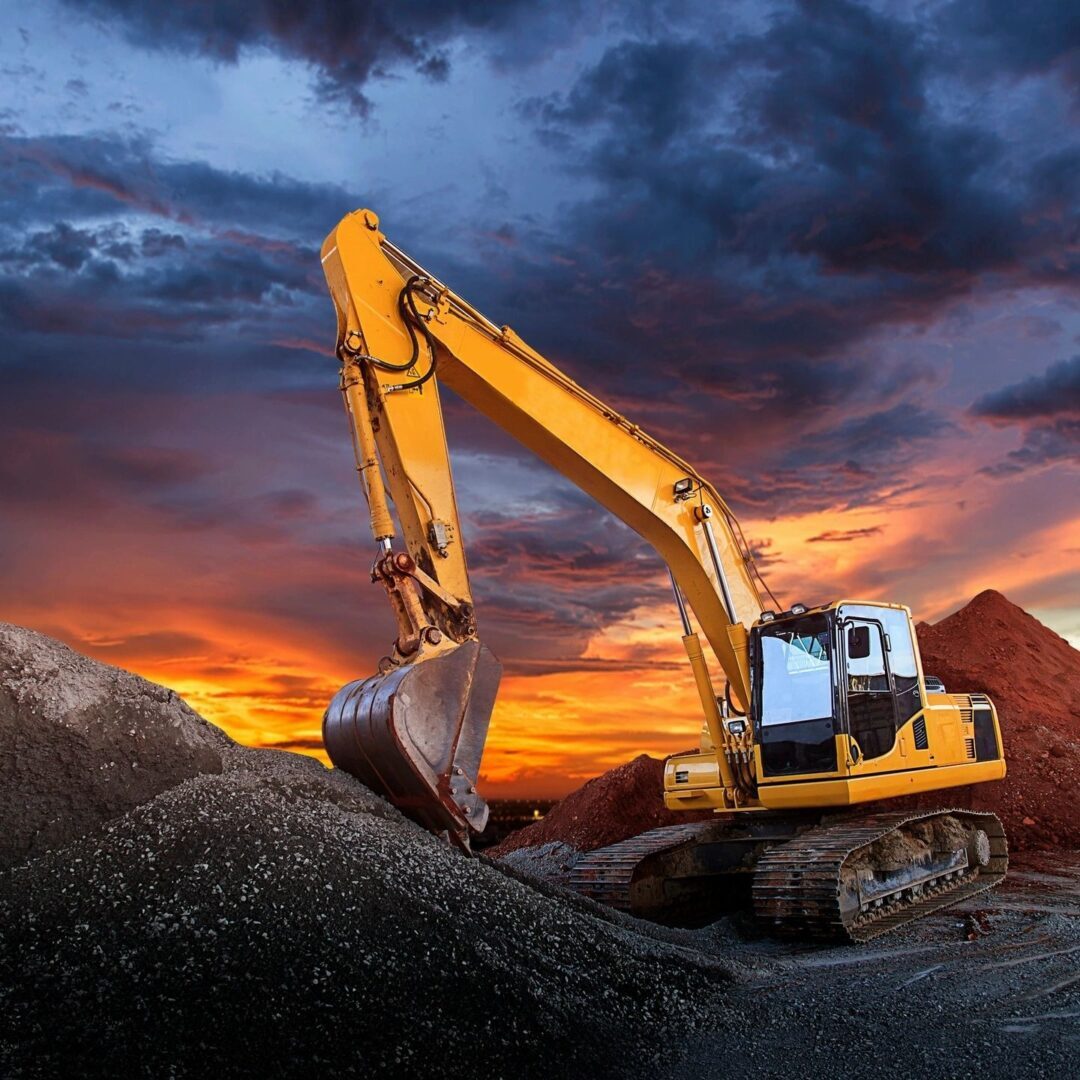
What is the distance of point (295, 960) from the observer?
15.8 ft

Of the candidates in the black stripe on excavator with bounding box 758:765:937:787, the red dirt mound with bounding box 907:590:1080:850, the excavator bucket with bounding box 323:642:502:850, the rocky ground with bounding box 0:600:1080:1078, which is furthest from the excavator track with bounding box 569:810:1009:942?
the excavator bucket with bounding box 323:642:502:850

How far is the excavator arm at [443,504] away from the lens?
647 cm

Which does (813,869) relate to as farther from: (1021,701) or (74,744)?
(1021,701)

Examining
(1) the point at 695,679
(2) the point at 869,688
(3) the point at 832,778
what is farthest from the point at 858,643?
(1) the point at 695,679

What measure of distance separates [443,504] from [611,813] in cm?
737

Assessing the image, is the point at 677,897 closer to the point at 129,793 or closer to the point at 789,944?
the point at 789,944

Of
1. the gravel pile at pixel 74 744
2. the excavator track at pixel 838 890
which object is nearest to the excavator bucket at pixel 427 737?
the gravel pile at pixel 74 744

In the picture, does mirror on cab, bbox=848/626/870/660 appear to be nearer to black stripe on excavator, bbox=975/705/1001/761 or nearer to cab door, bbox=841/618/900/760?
cab door, bbox=841/618/900/760

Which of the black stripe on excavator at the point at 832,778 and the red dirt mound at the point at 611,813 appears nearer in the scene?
the black stripe on excavator at the point at 832,778

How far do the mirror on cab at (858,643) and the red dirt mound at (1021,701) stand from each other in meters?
4.44

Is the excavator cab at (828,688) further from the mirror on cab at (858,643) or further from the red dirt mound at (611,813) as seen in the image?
the red dirt mound at (611,813)

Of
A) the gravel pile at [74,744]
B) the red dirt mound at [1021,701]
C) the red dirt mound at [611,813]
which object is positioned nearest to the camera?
the gravel pile at [74,744]

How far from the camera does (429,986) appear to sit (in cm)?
496

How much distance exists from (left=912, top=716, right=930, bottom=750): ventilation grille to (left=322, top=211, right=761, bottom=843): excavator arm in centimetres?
143
